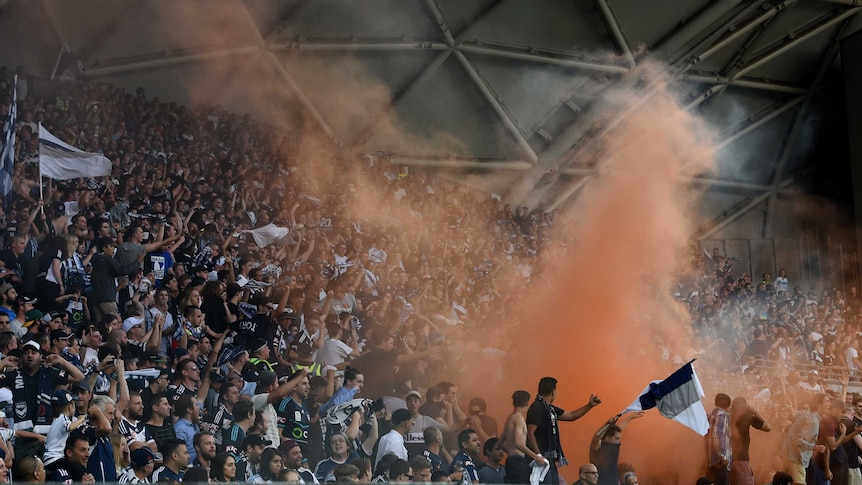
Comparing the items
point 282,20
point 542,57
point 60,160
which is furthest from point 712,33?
point 60,160

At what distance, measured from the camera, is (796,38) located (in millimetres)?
15875

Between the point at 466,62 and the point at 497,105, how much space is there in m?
0.93

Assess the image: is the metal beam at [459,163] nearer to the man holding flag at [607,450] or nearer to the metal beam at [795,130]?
the metal beam at [795,130]

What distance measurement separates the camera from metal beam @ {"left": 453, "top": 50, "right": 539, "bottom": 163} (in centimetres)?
1441

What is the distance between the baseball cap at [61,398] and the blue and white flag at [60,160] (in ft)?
9.34

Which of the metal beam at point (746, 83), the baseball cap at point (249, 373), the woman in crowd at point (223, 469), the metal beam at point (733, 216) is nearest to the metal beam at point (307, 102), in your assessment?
the metal beam at point (746, 83)

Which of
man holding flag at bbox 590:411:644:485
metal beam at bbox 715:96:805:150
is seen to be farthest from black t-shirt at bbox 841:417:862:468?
metal beam at bbox 715:96:805:150

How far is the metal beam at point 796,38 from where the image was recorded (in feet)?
51.5

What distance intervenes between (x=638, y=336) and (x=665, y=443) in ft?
10.5

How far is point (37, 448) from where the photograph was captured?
671 centimetres

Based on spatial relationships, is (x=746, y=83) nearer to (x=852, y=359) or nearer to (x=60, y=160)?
(x=852, y=359)

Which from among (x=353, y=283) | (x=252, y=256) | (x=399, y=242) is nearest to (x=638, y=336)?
(x=399, y=242)

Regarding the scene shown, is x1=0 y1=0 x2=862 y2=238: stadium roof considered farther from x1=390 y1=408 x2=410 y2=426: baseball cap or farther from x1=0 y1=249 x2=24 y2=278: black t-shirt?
x1=390 y1=408 x2=410 y2=426: baseball cap

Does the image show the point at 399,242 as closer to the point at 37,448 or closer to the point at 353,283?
the point at 353,283
